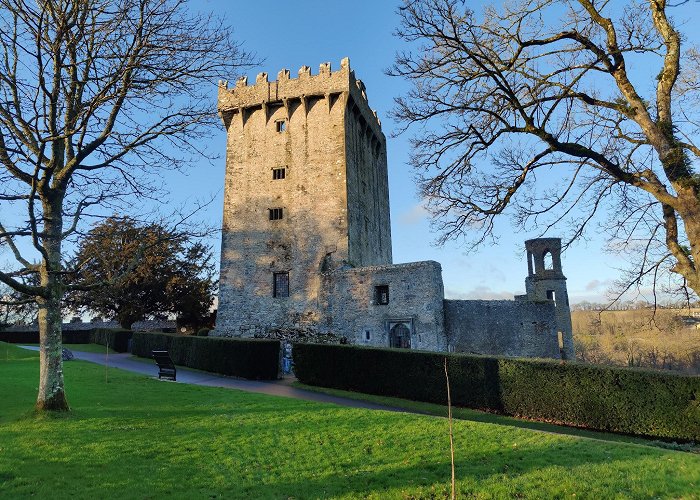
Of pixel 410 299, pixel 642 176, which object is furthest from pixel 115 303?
pixel 642 176

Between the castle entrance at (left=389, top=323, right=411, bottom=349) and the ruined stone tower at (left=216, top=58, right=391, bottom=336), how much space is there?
4.49 m

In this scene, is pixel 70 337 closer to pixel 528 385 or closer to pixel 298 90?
pixel 298 90

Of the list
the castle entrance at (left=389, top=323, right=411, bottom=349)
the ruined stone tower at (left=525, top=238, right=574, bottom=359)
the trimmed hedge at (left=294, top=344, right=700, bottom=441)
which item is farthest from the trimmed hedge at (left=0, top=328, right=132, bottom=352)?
the ruined stone tower at (left=525, top=238, right=574, bottom=359)

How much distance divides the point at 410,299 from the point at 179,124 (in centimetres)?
1437

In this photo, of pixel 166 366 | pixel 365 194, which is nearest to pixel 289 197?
pixel 365 194

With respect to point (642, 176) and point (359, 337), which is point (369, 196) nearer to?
point (359, 337)

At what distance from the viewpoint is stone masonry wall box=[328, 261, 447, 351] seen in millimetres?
21172

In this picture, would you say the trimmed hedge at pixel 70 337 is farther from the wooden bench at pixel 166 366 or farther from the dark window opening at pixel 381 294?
the dark window opening at pixel 381 294

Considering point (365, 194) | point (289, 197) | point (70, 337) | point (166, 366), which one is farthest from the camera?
point (70, 337)

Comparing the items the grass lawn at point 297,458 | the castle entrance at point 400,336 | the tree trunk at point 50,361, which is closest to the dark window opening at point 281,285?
the castle entrance at point 400,336

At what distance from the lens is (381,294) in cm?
2280

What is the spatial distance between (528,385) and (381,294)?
10583 mm

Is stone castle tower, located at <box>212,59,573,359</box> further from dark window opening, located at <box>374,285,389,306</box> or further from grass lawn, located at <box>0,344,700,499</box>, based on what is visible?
grass lawn, located at <box>0,344,700,499</box>

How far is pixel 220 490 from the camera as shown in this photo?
5.70m
